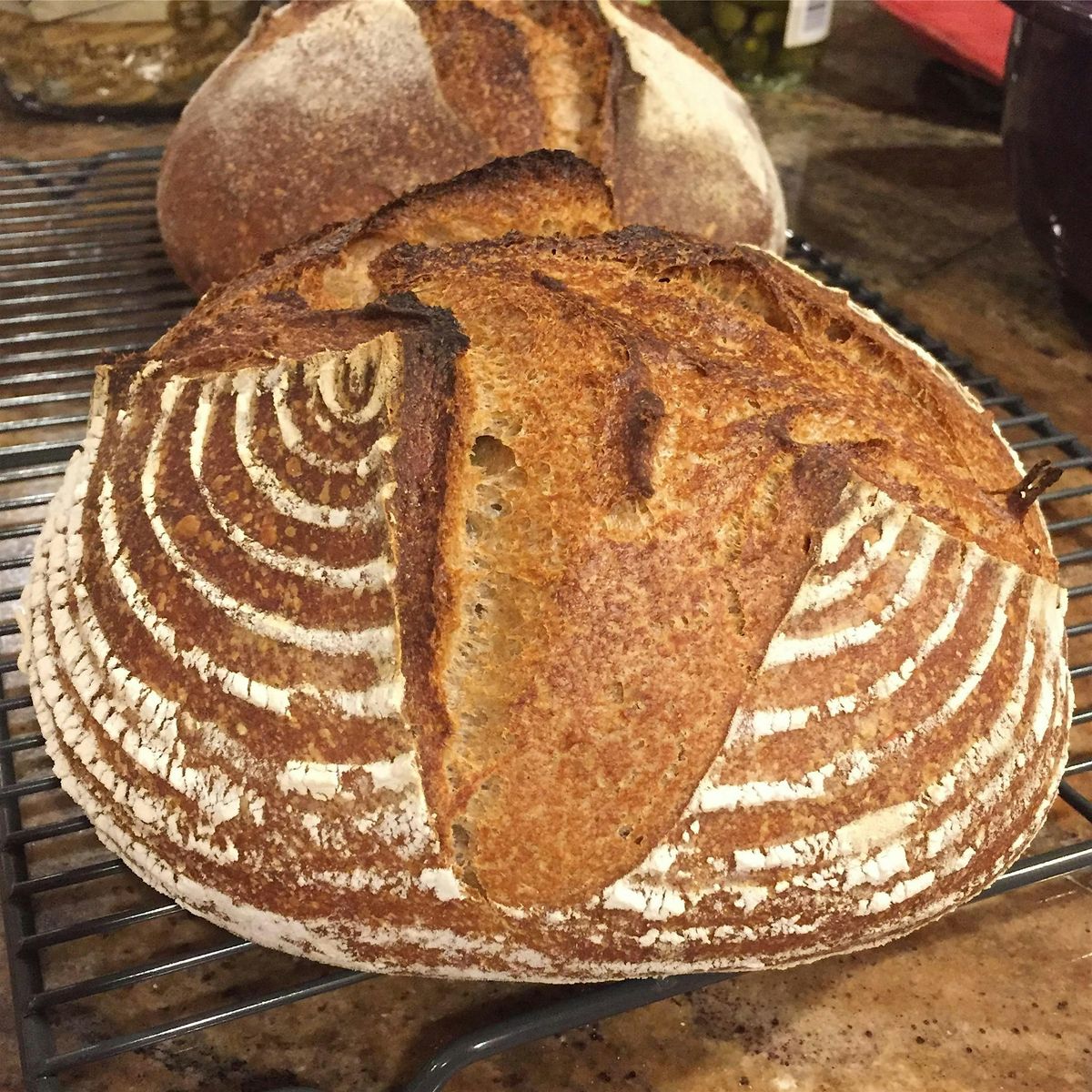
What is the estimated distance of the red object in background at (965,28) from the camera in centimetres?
278

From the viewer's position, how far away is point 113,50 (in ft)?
8.10

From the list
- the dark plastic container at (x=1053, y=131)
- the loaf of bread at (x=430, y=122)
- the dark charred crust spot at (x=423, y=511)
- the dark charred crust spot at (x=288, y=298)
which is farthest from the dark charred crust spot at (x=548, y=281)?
the dark plastic container at (x=1053, y=131)

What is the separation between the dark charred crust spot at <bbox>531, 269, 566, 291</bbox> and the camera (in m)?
1.07

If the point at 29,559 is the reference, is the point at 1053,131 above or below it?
above

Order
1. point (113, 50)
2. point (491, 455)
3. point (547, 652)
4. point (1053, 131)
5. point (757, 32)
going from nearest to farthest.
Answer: point (547, 652)
point (491, 455)
point (1053, 131)
point (113, 50)
point (757, 32)

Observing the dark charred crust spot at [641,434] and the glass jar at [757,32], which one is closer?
the dark charred crust spot at [641,434]

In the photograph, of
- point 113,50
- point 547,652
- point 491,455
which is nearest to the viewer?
point 547,652

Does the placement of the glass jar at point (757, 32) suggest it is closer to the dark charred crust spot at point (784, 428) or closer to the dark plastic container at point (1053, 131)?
the dark plastic container at point (1053, 131)

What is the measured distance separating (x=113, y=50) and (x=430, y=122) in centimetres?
124

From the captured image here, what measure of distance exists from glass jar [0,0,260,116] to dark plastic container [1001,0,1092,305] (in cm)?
174

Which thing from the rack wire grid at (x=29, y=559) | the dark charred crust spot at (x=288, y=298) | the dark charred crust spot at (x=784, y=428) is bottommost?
the rack wire grid at (x=29, y=559)

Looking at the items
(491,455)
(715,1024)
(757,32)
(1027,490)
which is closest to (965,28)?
(757,32)

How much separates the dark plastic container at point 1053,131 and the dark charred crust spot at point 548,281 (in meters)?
1.18

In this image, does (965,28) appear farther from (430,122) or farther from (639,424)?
(639,424)
